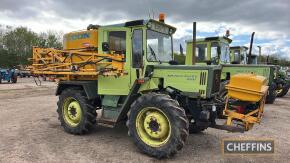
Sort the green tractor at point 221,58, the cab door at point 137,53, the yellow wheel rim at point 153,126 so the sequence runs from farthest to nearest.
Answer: the green tractor at point 221,58 → the cab door at point 137,53 → the yellow wheel rim at point 153,126

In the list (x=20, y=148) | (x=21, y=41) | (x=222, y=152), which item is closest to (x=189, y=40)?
(x=222, y=152)

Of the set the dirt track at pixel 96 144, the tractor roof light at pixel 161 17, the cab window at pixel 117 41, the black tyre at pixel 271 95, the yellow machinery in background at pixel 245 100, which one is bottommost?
the dirt track at pixel 96 144

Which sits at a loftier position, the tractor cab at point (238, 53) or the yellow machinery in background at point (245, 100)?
the tractor cab at point (238, 53)

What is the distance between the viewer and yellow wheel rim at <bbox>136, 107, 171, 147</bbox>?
5895 mm

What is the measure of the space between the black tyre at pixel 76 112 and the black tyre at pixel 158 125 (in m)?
1.62

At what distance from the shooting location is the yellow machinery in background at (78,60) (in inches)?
268

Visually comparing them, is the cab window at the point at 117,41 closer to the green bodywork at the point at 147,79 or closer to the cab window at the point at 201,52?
the green bodywork at the point at 147,79

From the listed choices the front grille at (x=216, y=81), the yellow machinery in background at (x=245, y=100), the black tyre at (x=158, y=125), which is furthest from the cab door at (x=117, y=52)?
the yellow machinery in background at (x=245, y=100)

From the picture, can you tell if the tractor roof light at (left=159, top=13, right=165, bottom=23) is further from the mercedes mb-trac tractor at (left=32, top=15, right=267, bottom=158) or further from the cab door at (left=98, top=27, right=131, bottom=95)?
the cab door at (left=98, top=27, right=131, bottom=95)

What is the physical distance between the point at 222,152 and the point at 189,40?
7.08 meters

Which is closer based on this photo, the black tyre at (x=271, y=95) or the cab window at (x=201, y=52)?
the cab window at (x=201, y=52)

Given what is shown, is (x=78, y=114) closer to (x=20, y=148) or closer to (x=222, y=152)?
(x=20, y=148)

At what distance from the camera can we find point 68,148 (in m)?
6.49

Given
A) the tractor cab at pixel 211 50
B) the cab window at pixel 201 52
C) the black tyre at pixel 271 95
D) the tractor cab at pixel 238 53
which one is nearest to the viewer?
the tractor cab at pixel 211 50
